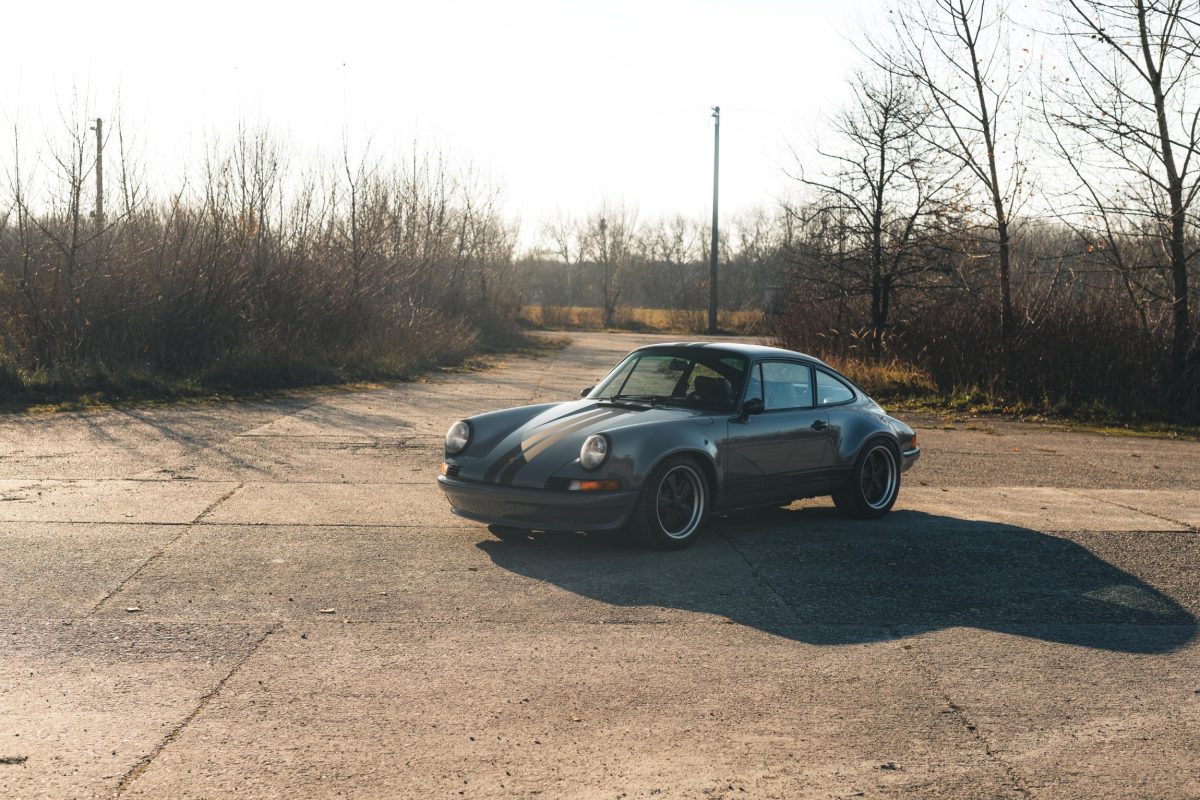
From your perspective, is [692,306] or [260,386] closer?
[260,386]

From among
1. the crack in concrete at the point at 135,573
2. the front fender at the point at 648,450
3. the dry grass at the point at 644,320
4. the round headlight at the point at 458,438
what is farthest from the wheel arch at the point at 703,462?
the dry grass at the point at 644,320

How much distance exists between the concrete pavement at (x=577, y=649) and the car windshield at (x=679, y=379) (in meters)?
1.02

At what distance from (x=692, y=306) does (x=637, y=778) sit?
68163 millimetres

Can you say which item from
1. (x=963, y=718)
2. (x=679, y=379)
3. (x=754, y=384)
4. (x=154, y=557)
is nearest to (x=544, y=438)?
(x=679, y=379)

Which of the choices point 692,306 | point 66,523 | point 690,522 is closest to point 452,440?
point 690,522

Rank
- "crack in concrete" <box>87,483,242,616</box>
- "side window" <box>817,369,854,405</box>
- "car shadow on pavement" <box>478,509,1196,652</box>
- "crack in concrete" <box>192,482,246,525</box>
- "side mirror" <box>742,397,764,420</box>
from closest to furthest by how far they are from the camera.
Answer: "car shadow on pavement" <box>478,509,1196,652</box>, "crack in concrete" <box>87,483,242,616</box>, "side mirror" <box>742,397,764,420</box>, "crack in concrete" <box>192,482,246,525</box>, "side window" <box>817,369,854,405</box>

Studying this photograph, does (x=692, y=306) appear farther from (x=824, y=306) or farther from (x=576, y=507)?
(x=576, y=507)

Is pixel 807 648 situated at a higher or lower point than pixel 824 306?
lower

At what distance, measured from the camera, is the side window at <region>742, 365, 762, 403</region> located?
26.6 feet

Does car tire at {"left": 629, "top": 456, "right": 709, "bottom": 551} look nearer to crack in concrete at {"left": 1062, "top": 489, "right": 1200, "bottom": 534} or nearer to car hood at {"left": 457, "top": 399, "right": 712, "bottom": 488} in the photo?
car hood at {"left": 457, "top": 399, "right": 712, "bottom": 488}

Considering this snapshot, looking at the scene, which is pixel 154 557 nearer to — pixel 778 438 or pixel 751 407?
pixel 751 407

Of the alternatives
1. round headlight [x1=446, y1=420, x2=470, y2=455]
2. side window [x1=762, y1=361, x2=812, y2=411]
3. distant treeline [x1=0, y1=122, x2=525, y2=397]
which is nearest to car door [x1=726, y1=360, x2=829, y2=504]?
side window [x1=762, y1=361, x2=812, y2=411]

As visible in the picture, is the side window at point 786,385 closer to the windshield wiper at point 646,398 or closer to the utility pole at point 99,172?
the windshield wiper at point 646,398

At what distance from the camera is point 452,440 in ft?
25.4
